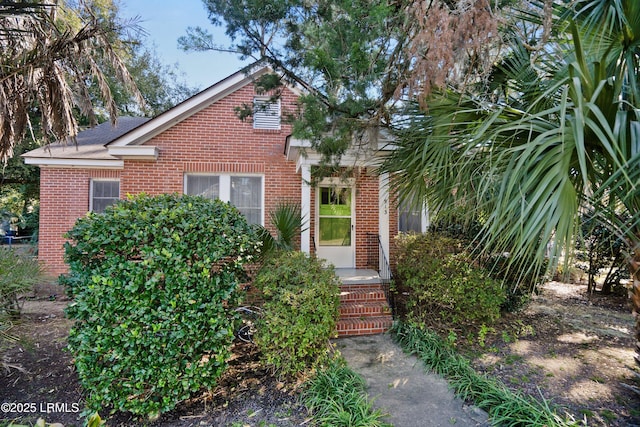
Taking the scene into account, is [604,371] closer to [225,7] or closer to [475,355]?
[475,355]

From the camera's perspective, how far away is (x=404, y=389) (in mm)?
3869

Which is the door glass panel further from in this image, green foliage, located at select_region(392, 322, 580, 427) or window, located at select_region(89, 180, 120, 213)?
window, located at select_region(89, 180, 120, 213)

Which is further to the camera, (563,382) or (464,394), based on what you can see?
(563,382)

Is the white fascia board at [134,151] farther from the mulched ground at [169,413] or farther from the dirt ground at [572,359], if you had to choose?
the dirt ground at [572,359]

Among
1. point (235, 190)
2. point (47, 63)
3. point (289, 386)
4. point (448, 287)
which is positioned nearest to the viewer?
point (289, 386)

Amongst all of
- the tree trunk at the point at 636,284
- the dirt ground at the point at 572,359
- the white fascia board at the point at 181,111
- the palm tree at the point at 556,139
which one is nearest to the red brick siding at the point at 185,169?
the white fascia board at the point at 181,111

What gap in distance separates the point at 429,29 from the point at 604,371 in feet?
16.6

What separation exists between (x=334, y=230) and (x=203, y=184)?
3.57 meters

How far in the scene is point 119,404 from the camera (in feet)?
10.3

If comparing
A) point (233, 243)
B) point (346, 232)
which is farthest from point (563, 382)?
point (346, 232)

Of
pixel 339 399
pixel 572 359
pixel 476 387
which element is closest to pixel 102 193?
pixel 339 399

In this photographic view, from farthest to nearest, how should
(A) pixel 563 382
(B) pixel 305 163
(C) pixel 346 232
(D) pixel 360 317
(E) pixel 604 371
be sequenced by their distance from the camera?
(C) pixel 346 232
(B) pixel 305 163
(D) pixel 360 317
(E) pixel 604 371
(A) pixel 563 382

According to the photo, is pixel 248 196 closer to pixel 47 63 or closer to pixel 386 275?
pixel 386 275

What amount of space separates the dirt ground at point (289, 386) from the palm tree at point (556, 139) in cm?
116
